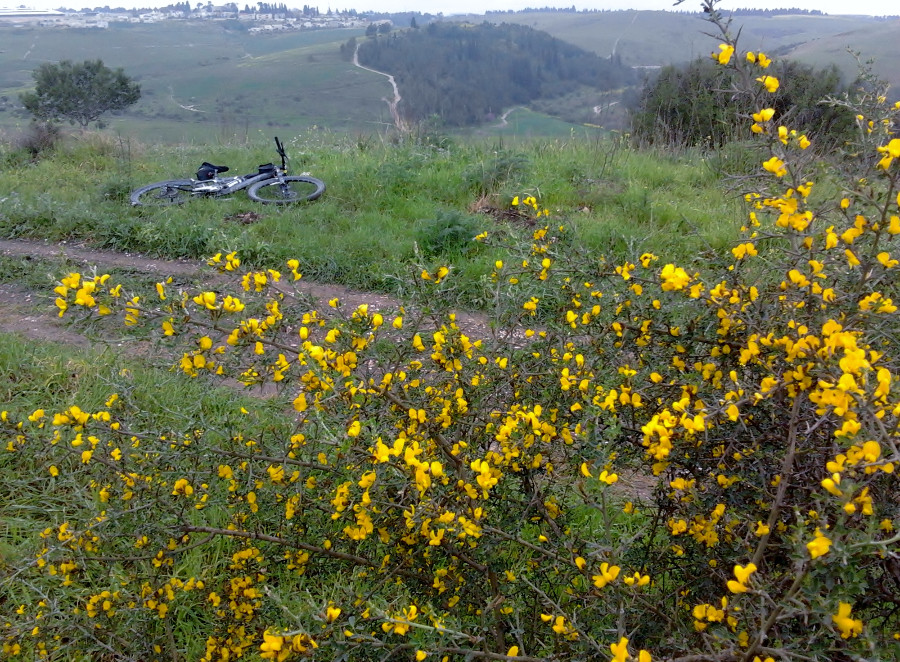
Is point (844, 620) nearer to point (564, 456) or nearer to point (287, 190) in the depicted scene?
point (564, 456)

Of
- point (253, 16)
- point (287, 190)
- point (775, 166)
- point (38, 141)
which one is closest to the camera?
point (775, 166)

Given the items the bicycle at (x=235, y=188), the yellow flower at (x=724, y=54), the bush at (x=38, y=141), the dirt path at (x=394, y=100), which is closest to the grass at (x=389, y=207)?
the bicycle at (x=235, y=188)

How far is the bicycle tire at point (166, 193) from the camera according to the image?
639cm

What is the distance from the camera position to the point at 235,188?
6.68 metres

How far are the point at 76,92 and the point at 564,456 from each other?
2223 cm

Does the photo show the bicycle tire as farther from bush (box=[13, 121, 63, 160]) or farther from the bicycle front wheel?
bush (box=[13, 121, 63, 160])

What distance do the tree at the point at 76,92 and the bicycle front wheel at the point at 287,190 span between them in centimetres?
1539

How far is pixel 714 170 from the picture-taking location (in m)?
6.11

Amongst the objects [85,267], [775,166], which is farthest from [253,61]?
[775,166]

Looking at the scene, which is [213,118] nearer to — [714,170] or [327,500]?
[714,170]

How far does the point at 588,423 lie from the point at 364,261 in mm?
3865

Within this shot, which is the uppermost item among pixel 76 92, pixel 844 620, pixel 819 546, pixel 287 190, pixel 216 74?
pixel 216 74

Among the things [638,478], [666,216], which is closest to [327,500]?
[638,478]

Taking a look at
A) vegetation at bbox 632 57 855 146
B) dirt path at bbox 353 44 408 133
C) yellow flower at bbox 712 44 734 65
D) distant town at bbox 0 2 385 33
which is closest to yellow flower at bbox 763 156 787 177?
yellow flower at bbox 712 44 734 65
